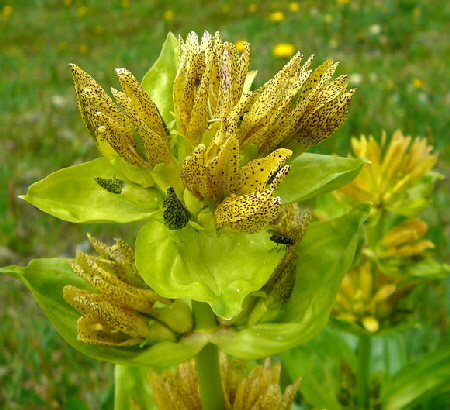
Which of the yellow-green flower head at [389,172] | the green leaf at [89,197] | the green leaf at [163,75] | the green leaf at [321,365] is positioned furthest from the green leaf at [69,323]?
the green leaf at [321,365]

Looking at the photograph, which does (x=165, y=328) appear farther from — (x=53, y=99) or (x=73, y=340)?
(x=53, y=99)

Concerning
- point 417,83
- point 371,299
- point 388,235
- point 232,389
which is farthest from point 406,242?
point 417,83

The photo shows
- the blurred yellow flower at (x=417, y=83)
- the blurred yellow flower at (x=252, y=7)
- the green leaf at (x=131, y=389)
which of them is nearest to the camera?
the green leaf at (x=131, y=389)

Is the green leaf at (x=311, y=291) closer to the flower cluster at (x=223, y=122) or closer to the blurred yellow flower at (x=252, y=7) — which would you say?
the flower cluster at (x=223, y=122)

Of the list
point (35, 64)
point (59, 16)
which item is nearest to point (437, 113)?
point (35, 64)

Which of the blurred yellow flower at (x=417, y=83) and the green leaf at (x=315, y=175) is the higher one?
the blurred yellow flower at (x=417, y=83)

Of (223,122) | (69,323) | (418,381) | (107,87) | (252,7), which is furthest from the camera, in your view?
(252,7)

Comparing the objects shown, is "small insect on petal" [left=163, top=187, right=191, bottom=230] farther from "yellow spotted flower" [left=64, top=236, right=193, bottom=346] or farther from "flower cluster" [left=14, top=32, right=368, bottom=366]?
"yellow spotted flower" [left=64, top=236, right=193, bottom=346]

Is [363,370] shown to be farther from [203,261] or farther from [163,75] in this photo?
[163,75]
